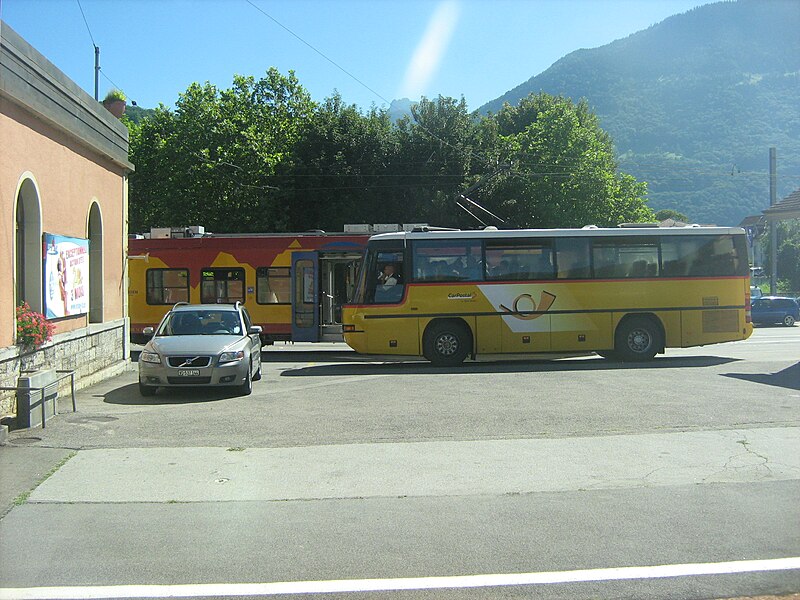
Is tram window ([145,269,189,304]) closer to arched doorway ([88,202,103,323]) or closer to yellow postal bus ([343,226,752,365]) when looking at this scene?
yellow postal bus ([343,226,752,365])

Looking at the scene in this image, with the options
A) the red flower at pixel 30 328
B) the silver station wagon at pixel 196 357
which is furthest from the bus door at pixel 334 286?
the red flower at pixel 30 328

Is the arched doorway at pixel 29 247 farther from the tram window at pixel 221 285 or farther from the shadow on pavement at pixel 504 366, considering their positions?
the tram window at pixel 221 285

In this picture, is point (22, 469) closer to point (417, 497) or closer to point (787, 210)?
point (417, 497)

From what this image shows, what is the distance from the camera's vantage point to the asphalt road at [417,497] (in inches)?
205

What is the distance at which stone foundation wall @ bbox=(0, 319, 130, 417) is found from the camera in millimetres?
10539

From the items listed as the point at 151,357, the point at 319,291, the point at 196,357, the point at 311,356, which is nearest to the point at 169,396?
the point at 151,357

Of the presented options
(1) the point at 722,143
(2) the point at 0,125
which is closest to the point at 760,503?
(2) the point at 0,125

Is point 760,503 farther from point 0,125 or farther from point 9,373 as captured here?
point 0,125

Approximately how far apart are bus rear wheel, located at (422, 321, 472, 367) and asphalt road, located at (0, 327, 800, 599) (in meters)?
5.18

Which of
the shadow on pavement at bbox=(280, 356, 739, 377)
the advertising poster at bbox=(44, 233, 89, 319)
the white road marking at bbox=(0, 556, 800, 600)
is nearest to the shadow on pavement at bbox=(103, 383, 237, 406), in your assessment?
the advertising poster at bbox=(44, 233, 89, 319)

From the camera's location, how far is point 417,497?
7.20 metres

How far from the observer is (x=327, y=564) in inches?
215

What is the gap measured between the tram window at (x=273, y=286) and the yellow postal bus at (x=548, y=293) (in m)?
5.53

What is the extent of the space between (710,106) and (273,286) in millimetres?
141385
